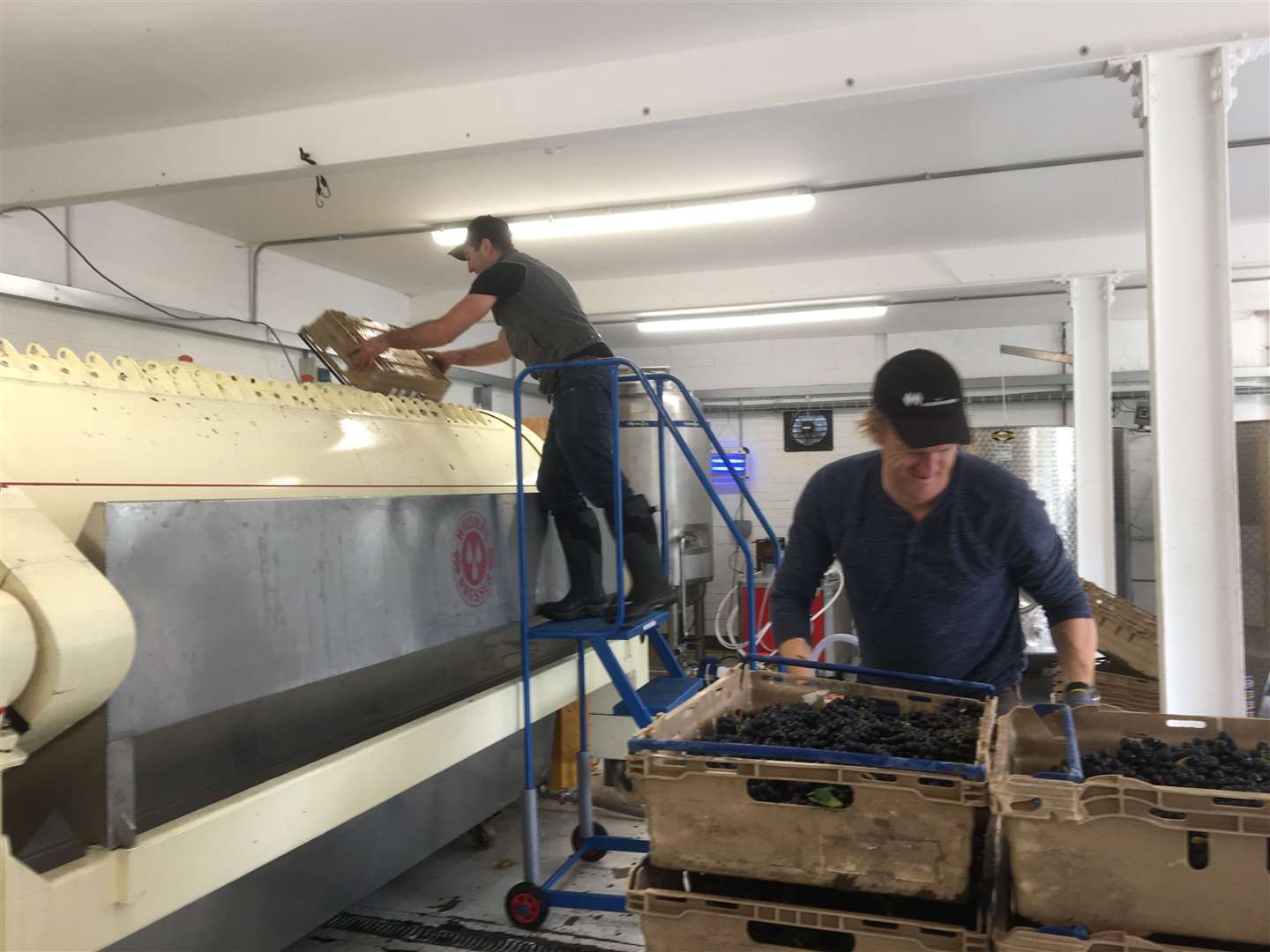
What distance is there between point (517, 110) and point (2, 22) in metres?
2.02

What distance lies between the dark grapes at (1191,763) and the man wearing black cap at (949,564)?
39 centimetres

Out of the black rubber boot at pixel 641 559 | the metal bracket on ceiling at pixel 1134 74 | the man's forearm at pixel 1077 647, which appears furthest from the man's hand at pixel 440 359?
the metal bracket on ceiling at pixel 1134 74

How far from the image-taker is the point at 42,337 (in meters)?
4.95

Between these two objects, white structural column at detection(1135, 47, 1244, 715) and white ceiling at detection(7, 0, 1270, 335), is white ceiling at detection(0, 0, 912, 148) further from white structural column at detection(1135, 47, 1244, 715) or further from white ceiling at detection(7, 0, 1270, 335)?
white structural column at detection(1135, 47, 1244, 715)

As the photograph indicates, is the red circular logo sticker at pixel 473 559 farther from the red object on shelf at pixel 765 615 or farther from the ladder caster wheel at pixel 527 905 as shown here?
the red object on shelf at pixel 765 615

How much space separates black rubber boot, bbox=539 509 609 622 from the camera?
335 centimetres

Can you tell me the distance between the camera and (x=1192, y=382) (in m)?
3.34

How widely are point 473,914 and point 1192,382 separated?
10.6 ft

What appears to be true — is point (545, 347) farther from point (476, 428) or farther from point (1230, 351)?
point (1230, 351)

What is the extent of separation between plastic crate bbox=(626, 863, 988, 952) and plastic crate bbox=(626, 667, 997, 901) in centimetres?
4

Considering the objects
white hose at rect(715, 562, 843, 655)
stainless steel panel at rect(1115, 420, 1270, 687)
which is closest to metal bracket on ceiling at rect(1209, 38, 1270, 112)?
stainless steel panel at rect(1115, 420, 1270, 687)

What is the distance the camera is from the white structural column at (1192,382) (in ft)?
10.8

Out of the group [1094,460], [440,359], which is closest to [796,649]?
[440,359]

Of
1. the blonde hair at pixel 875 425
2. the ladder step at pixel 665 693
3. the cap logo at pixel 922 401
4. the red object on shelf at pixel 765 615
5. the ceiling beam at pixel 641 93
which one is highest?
the ceiling beam at pixel 641 93
